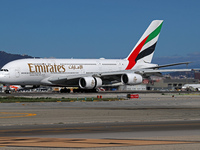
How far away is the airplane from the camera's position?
70975 millimetres

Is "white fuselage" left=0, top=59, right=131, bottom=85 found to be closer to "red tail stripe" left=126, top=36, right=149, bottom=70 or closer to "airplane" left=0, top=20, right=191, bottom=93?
"airplane" left=0, top=20, right=191, bottom=93

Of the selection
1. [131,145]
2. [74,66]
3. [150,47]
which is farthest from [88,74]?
[131,145]

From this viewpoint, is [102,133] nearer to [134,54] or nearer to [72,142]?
[72,142]

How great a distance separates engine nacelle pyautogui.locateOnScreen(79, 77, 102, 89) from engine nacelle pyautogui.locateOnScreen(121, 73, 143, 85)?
4.13 m

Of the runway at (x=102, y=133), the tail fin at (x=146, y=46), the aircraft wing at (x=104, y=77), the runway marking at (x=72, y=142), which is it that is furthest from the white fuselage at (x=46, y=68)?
the runway marking at (x=72, y=142)

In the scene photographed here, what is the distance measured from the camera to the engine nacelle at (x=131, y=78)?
73938mm

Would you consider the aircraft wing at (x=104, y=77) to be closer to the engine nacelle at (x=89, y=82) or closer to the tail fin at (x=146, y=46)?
the engine nacelle at (x=89, y=82)

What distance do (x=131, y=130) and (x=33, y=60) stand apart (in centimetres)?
5364

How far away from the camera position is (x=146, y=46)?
272 feet

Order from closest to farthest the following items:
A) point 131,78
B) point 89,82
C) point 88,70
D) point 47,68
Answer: point 89,82, point 47,68, point 131,78, point 88,70

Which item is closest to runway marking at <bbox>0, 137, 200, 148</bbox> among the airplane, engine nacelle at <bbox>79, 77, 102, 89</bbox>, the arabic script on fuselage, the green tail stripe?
the airplane

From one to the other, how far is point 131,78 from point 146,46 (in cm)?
1122

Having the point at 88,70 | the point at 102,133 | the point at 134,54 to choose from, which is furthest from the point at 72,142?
the point at 134,54

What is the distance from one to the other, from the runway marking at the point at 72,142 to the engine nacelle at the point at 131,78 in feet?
188
